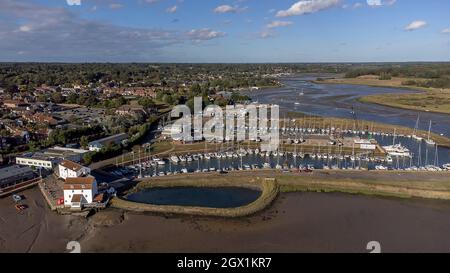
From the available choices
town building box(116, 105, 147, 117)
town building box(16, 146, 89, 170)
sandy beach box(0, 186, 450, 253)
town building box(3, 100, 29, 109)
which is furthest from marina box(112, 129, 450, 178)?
town building box(3, 100, 29, 109)

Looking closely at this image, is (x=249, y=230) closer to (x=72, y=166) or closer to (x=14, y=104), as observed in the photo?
(x=72, y=166)

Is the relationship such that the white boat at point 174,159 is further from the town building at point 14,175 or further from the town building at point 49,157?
the town building at point 14,175

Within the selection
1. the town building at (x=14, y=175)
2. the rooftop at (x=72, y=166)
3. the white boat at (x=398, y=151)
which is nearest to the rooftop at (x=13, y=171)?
the town building at (x=14, y=175)

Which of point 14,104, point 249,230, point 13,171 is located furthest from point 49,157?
point 14,104

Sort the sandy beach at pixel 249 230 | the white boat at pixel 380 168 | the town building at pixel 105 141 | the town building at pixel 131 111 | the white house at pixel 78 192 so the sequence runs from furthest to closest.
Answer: the town building at pixel 131 111 → the town building at pixel 105 141 → the white boat at pixel 380 168 → the white house at pixel 78 192 → the sandy beach at pixel 249 230

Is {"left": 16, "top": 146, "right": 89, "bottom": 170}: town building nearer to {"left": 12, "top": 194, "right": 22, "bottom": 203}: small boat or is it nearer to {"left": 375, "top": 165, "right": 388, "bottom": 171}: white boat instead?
{"left": 12, "top": 194, "right": 22, "bottom": 203}: small boat
